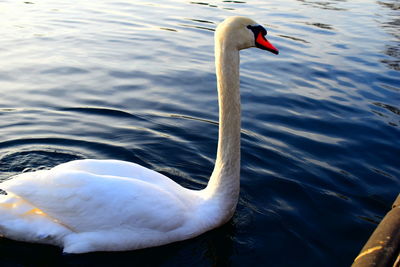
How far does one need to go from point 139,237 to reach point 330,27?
13.1 metres

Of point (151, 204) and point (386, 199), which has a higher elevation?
point (151, 204)

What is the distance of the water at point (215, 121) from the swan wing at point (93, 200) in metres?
0.33

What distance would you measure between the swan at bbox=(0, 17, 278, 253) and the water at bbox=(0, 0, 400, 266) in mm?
172

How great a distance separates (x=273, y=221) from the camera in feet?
16.5

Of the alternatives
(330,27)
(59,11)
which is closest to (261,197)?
(330,27)

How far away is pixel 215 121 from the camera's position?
7.89 m

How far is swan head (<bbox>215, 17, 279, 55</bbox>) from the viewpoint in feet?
14.4

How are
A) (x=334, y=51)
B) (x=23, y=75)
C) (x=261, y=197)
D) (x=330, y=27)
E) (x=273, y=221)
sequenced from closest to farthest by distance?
(x=273, y=221)
(x=261, y=197)
(x=23, y=75)
(x=334, y=51)
(x=330, y=27)

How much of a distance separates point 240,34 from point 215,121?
3.57 meters

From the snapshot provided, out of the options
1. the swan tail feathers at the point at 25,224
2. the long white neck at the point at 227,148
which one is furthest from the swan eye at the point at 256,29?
the swan tail feathers at the point at 25,224

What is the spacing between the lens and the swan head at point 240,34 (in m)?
4.38

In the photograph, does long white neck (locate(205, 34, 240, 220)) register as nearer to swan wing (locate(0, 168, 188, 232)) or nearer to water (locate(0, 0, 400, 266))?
water (locate(0, 0, 400, 266))

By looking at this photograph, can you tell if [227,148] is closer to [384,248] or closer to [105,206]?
[105,206]

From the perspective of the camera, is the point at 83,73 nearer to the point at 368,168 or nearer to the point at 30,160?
the point at 30,160
